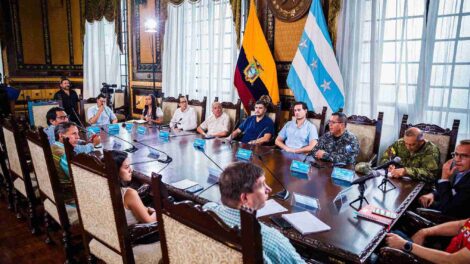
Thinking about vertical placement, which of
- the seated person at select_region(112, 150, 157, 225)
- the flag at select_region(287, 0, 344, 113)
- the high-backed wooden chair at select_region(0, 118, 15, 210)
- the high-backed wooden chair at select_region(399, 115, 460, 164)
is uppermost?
the flag at select_region(287, 0, 344, 113)

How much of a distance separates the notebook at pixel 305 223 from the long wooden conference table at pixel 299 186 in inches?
1.0

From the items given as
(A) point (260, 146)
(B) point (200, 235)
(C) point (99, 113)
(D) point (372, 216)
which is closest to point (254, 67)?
(A) point (260, 146)

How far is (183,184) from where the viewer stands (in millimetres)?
1855

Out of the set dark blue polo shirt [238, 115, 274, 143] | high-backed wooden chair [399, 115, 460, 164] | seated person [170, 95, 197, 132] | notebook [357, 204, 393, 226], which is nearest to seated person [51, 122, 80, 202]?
notebook [357, 204, 393, 226]

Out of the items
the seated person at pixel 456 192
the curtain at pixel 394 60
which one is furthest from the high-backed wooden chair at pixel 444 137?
the seated person at pixel 456 192

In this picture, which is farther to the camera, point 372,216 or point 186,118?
point 186,118

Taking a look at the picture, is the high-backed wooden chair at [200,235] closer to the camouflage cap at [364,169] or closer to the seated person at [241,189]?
the seated person at [241,189]

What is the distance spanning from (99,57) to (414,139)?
258 inches

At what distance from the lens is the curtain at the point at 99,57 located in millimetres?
6629

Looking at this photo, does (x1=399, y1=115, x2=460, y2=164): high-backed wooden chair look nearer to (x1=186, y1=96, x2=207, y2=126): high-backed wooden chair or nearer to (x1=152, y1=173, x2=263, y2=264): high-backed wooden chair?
(x1=152, y1=173, x2=263, y2=264): high-backed wooden chair

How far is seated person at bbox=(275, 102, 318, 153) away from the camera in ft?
10.7

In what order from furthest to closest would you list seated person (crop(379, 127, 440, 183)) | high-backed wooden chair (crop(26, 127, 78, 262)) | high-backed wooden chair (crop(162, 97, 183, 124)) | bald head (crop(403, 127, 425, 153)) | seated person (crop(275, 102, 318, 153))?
1. high-backed wooden chair (crop(162, 97, 183, 124))
2. seated person (crop(275, 102, 318, 153))
3. bald head (crop(403, 127, 425, 153))
4. seated person (crop(379, 127, 440, 183))
5. high-backed wooden chair (crop(26, 127, 78, 262))

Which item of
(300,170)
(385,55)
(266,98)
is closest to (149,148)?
(300,170)

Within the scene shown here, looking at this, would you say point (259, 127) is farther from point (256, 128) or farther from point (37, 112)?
point (37, 112)
